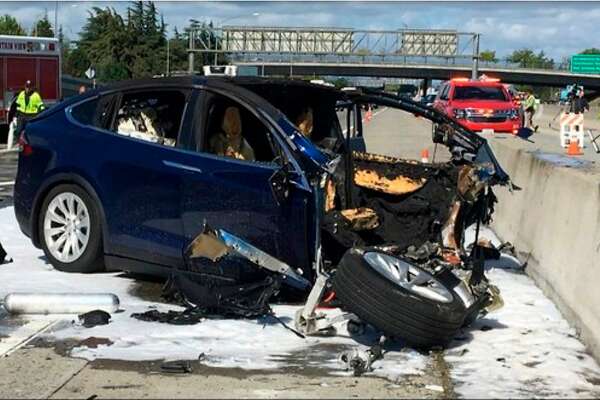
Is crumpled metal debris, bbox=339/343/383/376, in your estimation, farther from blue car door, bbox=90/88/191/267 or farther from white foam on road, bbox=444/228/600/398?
blue car door, bbox=90/88/191/267

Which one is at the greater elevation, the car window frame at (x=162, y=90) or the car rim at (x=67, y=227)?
the car window frame at (x=162, y=90)

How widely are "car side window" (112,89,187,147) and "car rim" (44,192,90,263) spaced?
2.41 feet

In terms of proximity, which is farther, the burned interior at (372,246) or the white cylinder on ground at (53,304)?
the white cylinder on ground at (53,304)

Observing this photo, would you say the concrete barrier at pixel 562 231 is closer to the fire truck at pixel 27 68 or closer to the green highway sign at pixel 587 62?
the fire truck at pixel 27 68

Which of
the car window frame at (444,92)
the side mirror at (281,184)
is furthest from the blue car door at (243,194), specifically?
the car window frame at (444,92)

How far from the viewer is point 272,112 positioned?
261 inches

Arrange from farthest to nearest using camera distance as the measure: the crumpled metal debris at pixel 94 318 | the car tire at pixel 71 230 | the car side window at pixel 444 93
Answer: the car side window at pixel 444 93
the car tire at pixel 71 230
the crumpled metal debris at pixel 94 318

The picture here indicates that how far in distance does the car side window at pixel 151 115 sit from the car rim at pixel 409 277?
2274 mm

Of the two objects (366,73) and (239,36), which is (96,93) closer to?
(239,36)

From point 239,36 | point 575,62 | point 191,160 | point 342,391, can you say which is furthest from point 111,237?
point 239,36

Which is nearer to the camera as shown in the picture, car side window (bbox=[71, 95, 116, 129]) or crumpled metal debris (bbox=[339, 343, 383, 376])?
crumpled metal debris (bbox=[339, 343, 383, 376])

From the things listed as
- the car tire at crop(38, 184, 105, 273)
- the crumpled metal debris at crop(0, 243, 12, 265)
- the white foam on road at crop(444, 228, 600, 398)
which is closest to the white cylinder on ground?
the car tire at crop(38, 184, 105, 273)

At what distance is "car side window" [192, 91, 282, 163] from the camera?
Result: 22.7ft

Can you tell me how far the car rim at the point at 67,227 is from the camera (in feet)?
24.2
